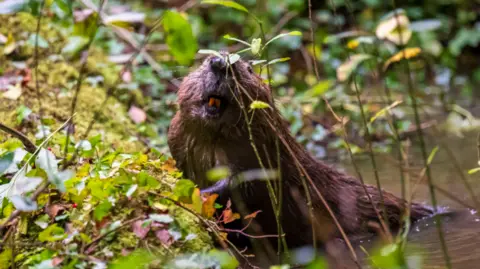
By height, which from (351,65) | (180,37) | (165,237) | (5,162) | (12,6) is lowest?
(165,237)

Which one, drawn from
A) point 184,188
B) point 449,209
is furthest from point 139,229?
point 449,209

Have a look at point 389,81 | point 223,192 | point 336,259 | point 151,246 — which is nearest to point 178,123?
point 223,192

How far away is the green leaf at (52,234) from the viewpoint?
2137mm

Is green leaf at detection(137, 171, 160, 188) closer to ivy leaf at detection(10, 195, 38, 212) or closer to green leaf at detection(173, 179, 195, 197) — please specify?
green leaf at detection(173, 179, 195, 197)

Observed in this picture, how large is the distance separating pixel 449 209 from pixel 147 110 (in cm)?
249

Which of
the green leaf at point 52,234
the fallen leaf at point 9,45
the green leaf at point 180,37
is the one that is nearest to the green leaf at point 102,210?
the green leaf at point 52,234

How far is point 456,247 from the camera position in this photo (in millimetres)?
3045

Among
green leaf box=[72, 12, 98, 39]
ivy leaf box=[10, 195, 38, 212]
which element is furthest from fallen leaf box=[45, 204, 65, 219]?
green leaf box=[72, 12, 98, 39]

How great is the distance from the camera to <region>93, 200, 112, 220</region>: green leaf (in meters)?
2.20

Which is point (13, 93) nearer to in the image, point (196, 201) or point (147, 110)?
point (147, 110)

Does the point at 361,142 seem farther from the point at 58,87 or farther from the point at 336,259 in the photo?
the point at 336,259

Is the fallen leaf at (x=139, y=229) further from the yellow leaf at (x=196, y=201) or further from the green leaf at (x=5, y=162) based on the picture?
the green leaf at (x=5, y=162)

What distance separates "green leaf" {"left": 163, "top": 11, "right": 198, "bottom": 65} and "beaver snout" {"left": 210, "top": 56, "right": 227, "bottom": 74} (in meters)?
0.95

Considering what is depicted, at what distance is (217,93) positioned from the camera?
10.6 feet
